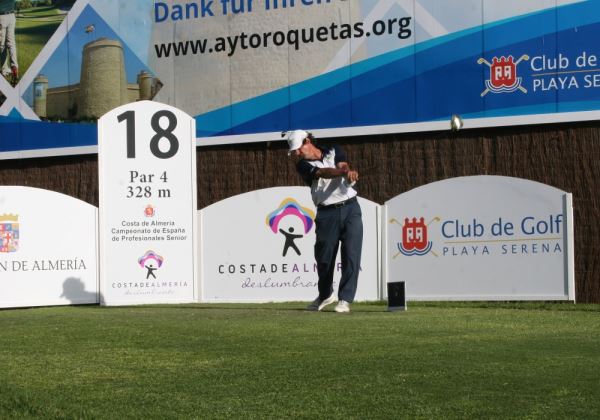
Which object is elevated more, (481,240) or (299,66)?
(299,66)

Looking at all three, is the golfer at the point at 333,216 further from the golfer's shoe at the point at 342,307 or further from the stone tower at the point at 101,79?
the stone tower at the point at 101,79

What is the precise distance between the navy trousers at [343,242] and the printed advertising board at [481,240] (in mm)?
3184

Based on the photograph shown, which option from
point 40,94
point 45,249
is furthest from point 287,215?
point 40,94

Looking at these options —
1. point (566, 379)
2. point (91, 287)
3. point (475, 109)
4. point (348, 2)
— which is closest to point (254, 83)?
point (348, 2)

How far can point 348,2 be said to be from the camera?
15625 millimetres

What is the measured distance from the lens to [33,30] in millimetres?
18250

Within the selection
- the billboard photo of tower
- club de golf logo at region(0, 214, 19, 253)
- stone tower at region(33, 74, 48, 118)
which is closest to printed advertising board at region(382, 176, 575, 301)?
club de golf logo at region(0, 214, 19, 253)

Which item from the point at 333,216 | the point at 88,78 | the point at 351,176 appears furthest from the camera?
the point at 88,78

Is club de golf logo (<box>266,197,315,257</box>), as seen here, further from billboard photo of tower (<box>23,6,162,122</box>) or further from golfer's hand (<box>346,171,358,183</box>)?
billboard photo of tower (<box>23,6,162,122</box>)

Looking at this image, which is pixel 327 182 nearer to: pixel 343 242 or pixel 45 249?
pixel 343 242

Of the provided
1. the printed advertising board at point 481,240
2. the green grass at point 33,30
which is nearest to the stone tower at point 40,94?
the green grass at point 33,30

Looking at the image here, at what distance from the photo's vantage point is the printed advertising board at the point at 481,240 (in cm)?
1297

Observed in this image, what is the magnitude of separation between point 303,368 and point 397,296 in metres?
4.39

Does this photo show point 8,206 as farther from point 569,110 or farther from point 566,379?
point 566,379
